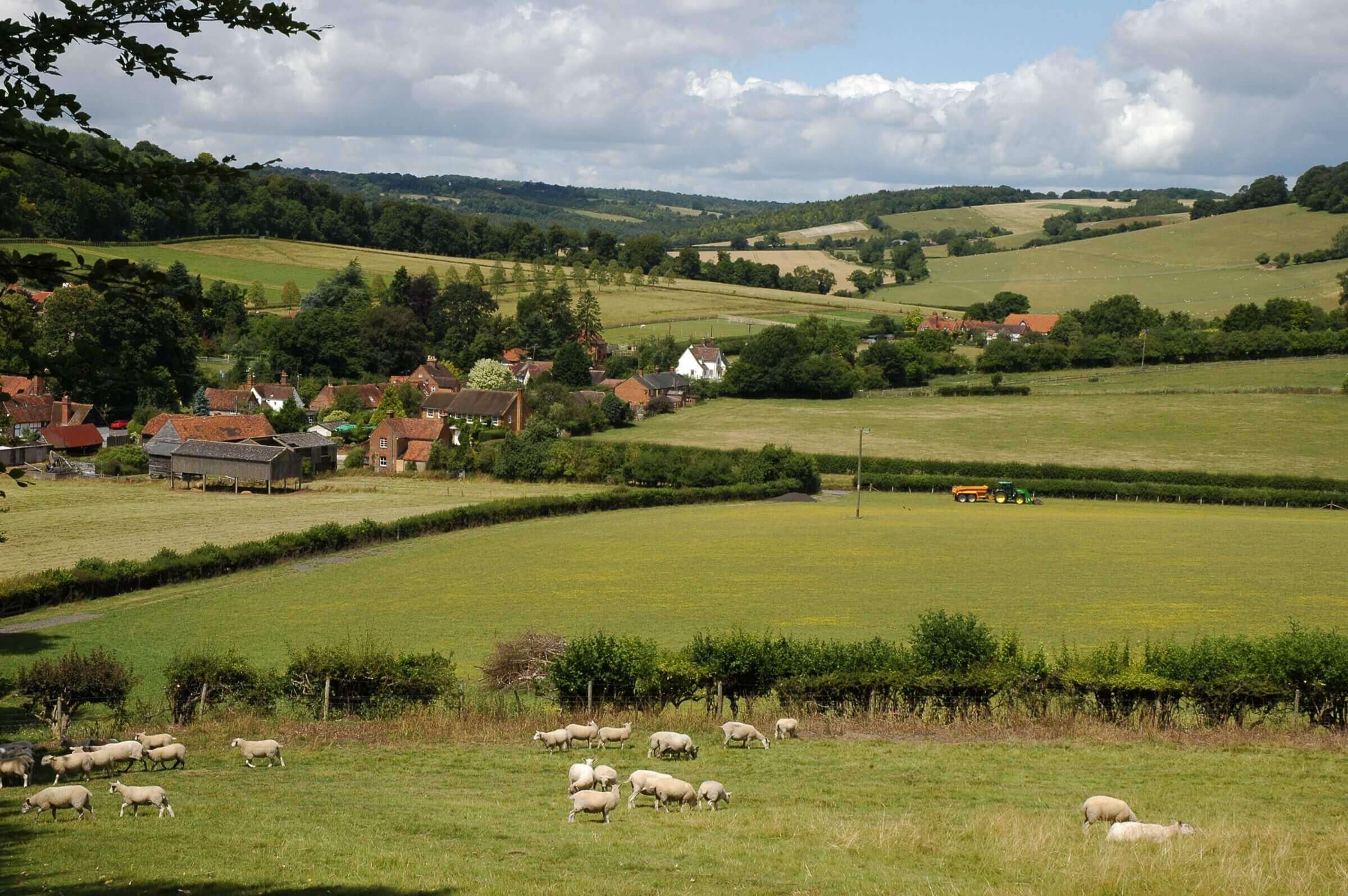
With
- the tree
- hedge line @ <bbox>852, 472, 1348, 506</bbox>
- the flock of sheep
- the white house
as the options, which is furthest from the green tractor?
the flock of sheep

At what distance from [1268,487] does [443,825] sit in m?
73.9

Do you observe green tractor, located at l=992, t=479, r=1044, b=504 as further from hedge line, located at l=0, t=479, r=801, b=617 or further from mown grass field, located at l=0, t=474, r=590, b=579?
mown grass field, located at l=0, t=474, r=590, b=579

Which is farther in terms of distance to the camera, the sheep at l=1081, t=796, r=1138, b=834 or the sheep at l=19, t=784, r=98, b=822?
the sheep at l=1081, t=796, r=1138, b=834

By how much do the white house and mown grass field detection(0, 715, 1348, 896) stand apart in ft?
369

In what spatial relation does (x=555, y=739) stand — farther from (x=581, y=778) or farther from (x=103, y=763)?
(x=103, y=763)

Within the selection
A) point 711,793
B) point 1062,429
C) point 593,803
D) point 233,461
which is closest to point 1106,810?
point 711,793

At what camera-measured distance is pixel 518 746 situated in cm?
2345

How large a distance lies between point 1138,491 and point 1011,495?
27.7ft

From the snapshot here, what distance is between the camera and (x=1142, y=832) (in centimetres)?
1565

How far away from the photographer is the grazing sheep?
744 inches

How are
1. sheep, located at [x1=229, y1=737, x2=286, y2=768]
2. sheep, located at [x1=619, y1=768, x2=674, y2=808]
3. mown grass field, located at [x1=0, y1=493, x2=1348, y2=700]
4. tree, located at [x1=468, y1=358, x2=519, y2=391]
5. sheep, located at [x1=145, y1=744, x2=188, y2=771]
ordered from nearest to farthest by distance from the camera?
sheep, located at [x1=619, y1=768, x2=674, y2=808], sheep, located at [x1=145, y1=744, x2=188, y2=771], sheep, located at [x1=229, y1=737, x2=286, y2=768], mown grass field, located at [x1=0, y1=493, x2=1348, y2=700], tree, located at [x1=468, y1=358, x2=519, y2=391]

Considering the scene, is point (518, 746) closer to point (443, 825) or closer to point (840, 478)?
point (443, 825)

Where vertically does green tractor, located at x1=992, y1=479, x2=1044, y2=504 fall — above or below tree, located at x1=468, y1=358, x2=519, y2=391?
below

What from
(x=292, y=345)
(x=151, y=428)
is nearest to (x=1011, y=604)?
(x=151, y=428)
